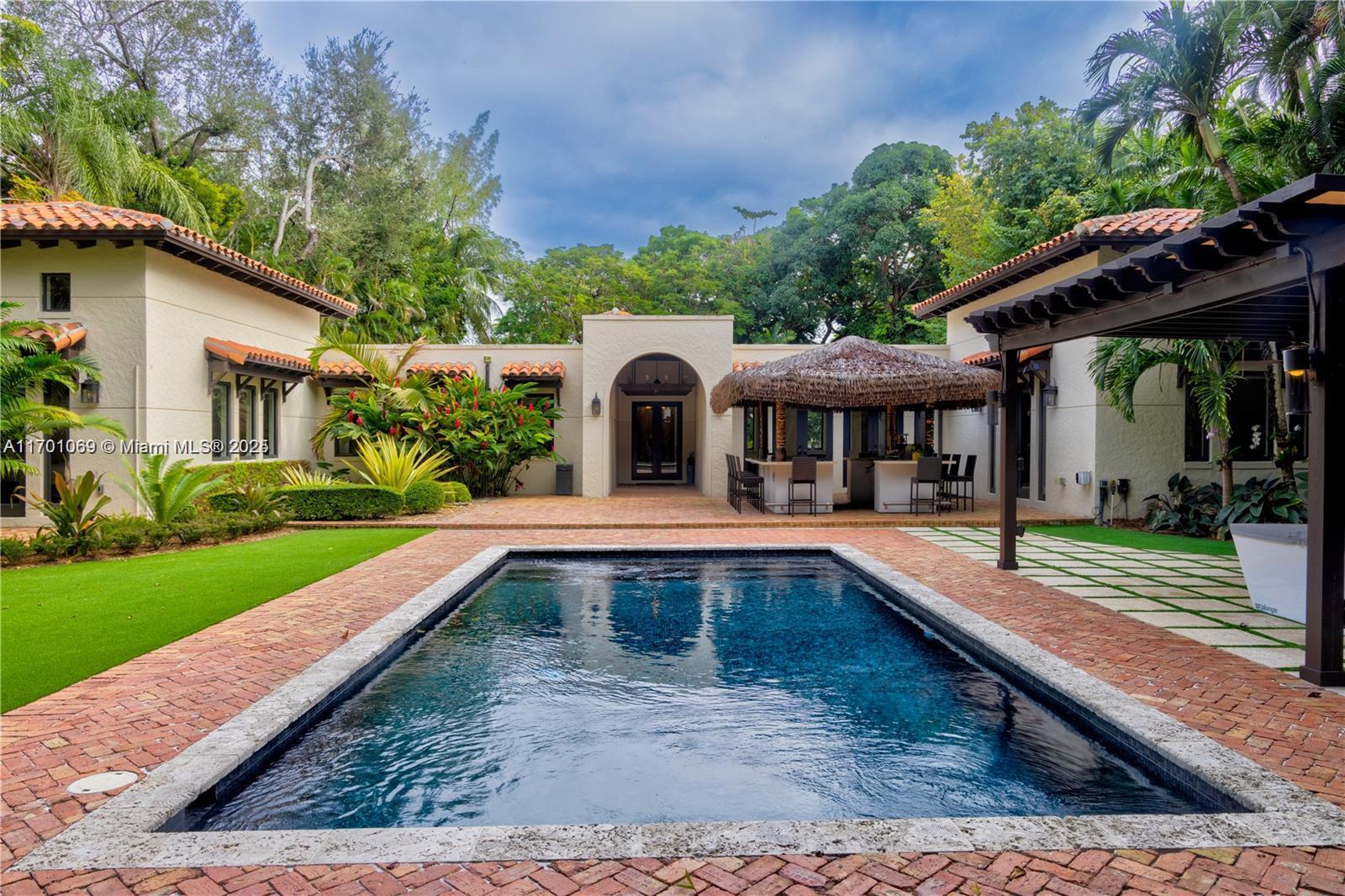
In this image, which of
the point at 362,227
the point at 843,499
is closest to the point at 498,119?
the point at 362,227

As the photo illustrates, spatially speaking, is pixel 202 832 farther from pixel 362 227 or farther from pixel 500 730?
pixel 362 227

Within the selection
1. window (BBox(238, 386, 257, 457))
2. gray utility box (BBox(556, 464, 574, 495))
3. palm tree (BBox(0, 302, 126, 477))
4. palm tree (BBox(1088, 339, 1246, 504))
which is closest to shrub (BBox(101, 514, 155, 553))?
palm tree (BBox(0, 302, 126, 477))

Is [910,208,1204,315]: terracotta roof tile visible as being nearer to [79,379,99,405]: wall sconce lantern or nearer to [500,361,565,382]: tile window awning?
[500,361,565,382]: tile window awning

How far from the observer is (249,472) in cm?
1415

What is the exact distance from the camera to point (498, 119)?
36625mm

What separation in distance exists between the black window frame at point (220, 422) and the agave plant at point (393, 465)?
8.56 ft

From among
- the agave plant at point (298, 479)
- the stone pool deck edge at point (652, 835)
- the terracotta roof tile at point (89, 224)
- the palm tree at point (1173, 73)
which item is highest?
the palm tree at point (1173, 73)

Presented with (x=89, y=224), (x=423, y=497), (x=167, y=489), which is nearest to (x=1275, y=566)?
(x=423, y=497)

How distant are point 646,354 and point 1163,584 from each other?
1217cm

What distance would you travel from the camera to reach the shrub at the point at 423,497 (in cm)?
1394

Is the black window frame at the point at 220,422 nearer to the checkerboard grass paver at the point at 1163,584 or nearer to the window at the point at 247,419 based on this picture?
the window at the point at 247,419

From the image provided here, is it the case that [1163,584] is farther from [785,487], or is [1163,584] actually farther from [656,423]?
[656,423]

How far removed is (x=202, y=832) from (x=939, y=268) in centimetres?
3102

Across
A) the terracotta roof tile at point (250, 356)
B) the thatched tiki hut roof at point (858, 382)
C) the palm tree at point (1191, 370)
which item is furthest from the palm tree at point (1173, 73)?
the terracotta roof tile at point (250, 356)
